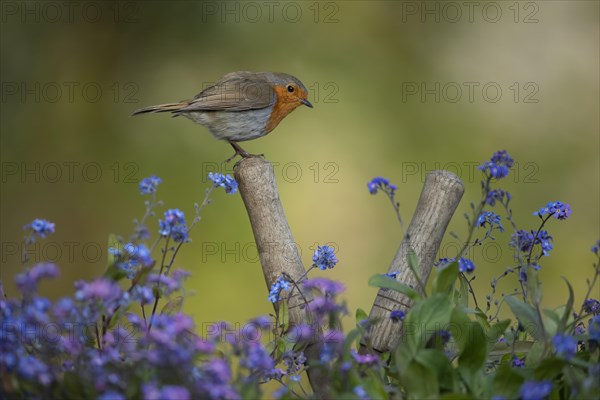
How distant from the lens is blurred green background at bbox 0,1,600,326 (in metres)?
4.77

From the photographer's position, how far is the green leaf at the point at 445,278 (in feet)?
5.40

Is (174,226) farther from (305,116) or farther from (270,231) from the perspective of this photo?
(305,116)

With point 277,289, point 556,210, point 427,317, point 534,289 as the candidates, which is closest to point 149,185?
point 277,289

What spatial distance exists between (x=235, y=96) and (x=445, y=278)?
188 centimetres

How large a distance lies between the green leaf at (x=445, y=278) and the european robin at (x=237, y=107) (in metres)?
1.76

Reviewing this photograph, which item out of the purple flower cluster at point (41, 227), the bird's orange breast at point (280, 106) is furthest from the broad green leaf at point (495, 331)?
the bird's orange breast at point (280, 106)

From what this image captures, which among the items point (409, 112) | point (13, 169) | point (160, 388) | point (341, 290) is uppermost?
point (409, 112)

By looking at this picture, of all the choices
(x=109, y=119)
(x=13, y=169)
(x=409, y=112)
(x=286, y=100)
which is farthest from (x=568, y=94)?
(x=13, y=169)

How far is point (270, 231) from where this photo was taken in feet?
6.98

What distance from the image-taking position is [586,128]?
16.3 feet

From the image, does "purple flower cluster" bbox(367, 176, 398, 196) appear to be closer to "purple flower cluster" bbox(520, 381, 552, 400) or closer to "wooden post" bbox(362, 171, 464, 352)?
"wooden post" bbox(362, 171, 464, 352)

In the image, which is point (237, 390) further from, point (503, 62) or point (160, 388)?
point (503, 62)

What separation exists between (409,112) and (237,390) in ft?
12.6

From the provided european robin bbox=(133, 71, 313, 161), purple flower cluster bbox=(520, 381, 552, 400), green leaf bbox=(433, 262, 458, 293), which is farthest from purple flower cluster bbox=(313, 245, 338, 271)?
european robin bbox=(133, 71, 313, 161)
